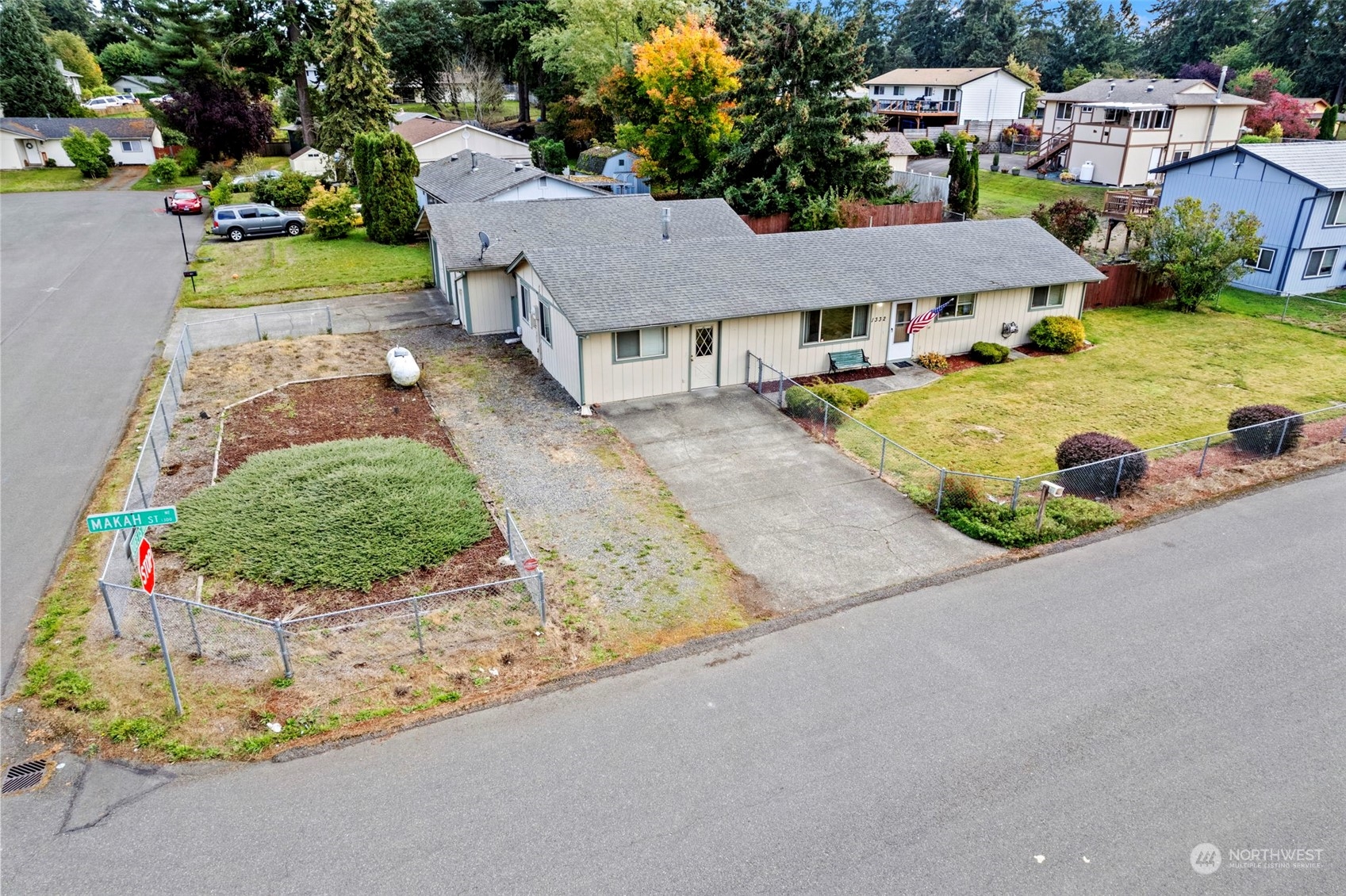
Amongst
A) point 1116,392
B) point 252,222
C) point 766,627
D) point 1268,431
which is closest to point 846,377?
point 1116,392

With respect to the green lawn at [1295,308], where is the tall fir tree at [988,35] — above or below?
above

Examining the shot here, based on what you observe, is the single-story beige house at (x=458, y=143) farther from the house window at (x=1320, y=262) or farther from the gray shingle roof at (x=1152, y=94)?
the house window at (x=1320, y=262)

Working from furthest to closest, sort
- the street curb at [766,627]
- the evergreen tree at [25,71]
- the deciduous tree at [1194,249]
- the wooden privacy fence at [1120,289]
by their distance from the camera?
the evergreen tree at [25,71], the wooden privacy fence at [1120,289], the deciduous tree at [1194,249], the street curb at [766,627]

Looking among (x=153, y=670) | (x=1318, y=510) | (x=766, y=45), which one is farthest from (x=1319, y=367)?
(x=153, y=670)

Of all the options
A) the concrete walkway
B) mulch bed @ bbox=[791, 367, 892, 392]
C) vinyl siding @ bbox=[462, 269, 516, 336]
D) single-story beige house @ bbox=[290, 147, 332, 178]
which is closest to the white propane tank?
vinyl siding @ bbox=[462, 269, 516, 336]

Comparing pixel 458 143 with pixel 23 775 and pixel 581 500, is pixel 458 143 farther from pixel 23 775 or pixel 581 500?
pixel 23 775

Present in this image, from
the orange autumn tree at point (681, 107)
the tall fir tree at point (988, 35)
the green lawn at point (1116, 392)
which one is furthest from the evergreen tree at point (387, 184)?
the tall fir tree at point (988, 35)

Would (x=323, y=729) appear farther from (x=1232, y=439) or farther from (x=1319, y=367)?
(x=1319, y=367)
